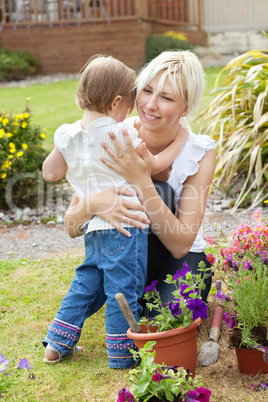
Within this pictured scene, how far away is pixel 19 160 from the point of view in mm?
4879

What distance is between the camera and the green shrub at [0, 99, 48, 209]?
192 inches

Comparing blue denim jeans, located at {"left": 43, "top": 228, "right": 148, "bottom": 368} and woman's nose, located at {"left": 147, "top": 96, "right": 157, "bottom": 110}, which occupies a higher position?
woman's nose, located at {"left": 147, "top": 96, "right": 157, "bottom": 110}

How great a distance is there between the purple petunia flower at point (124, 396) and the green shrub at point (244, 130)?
Answer: 286 centimetres

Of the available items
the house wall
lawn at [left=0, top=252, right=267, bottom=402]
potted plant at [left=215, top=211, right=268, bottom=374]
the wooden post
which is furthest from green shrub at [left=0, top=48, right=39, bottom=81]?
potted plant at [left=215, top=211, right=268, bottom=374]

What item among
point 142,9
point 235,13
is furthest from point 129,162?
point 235,13

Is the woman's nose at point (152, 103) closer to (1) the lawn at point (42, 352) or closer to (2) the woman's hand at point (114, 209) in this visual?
(2) the woman's hand at point (114, 209)

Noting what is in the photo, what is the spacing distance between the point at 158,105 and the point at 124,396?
126 cm

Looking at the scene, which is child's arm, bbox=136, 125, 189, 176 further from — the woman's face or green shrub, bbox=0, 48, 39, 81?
green shrub, bbox=0, 48, 39, 81

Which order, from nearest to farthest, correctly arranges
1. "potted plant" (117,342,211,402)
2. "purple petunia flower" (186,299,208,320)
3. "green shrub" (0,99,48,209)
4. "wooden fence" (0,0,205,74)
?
"potted plant" (117,342,211,402) → "purple petunia flower" (186,299,208,320) → "green shrub" (0,99,48,209) → "wooden fence" (0,0,205,74)

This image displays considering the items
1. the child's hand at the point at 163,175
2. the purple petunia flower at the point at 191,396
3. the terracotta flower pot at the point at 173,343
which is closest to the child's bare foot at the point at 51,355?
the terracotta flower pot at the point at 173,343

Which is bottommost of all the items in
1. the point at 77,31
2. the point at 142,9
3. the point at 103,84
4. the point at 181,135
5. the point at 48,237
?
the point at 48,237

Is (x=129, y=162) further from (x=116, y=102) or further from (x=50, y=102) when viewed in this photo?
(x=50, y=102)

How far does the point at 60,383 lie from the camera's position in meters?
2.25

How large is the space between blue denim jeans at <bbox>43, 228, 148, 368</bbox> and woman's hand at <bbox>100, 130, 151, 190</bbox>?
0.23 m
